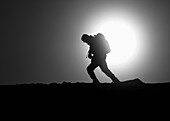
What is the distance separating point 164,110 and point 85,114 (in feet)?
5.86

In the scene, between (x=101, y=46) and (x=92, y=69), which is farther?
(x=92, y=69)

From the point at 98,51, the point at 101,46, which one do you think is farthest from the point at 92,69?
the point at 101,46

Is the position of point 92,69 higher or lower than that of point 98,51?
lower

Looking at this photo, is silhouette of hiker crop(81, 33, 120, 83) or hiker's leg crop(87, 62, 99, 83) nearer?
silhouette of hiker crop(81, 33, 120, 83)

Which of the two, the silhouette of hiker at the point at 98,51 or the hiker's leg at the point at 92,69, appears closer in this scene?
the silhouette of hiker at the point at 98,51

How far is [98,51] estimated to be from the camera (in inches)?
396

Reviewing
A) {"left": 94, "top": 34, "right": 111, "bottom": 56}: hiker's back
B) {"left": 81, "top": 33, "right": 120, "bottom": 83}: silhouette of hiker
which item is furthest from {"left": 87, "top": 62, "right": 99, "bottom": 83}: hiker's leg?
{"left": 94, "top": 34, "right": 111, "bottom": 56}: hiker's back

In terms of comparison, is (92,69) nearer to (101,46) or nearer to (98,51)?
(98,51)

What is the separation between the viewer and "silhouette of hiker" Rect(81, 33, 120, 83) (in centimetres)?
992

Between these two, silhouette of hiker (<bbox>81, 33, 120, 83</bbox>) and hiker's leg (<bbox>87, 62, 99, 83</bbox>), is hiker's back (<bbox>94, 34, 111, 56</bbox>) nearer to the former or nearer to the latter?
silhouette of hiker (<bbox>81, 33, 120, 83</bbox>)

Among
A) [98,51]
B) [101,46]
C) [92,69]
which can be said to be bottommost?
[92,69]

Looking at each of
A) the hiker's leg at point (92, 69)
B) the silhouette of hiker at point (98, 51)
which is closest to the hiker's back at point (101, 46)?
the silhouette of hiker at point (98, 51)

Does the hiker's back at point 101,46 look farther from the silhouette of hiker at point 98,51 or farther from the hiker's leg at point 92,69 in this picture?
the hiker's leg at point 92,69

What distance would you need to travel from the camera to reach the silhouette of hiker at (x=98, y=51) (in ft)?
32.6
